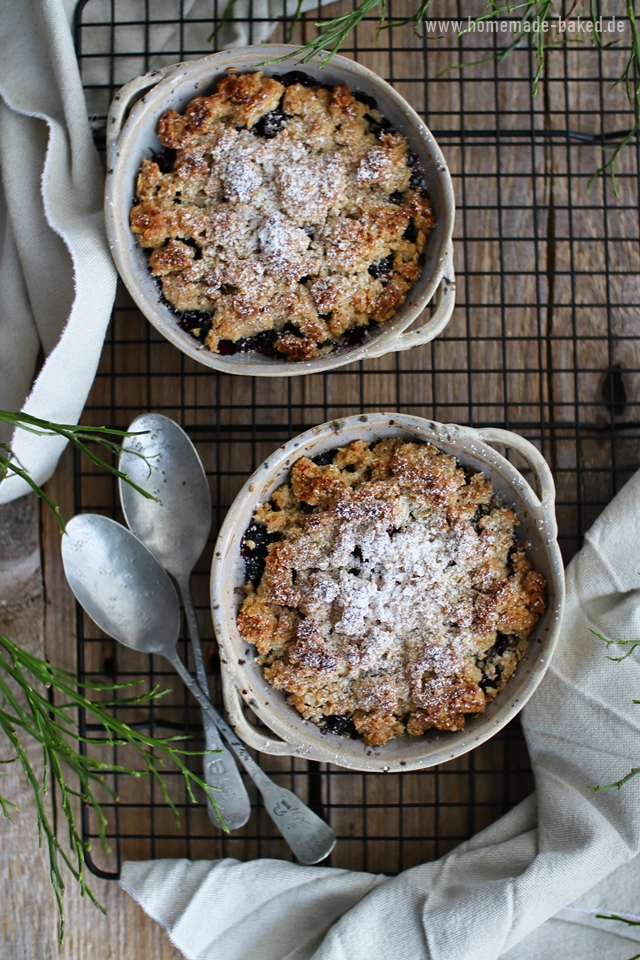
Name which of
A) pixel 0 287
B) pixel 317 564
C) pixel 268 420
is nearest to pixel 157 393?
pixel 268 420

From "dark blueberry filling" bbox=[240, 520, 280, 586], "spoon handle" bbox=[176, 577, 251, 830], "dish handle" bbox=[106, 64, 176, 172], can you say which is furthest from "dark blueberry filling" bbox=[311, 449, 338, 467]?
"dish handle" bbox=[106, 64, 176, 172]

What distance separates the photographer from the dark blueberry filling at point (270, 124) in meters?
1.44

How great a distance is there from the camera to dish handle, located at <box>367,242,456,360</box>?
1353 millimetres

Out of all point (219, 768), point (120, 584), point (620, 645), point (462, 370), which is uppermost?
point (462, 370)

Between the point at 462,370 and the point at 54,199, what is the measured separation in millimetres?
792

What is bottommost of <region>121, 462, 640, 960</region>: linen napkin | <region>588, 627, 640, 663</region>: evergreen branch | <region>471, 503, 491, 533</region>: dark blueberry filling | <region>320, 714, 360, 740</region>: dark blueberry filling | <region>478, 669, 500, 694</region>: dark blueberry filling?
<region>121, 462, 640, 960</region>: linen napkin

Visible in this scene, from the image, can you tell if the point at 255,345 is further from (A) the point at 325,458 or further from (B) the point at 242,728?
(B) the point at 242,728

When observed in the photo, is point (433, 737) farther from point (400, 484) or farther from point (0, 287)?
point (0, 287)

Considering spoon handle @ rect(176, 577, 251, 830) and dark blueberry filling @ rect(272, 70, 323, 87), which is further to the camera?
spoon handle @ rect(176, 577, 251, 830)

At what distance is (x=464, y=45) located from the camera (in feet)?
5.33

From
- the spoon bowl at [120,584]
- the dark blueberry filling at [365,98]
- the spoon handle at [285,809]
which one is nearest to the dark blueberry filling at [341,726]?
the spoon handle at [285,809]

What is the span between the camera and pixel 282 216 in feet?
4.65

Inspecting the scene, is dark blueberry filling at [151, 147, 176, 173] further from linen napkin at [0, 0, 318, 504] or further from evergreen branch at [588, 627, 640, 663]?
evergreen branch at [588, 627, 640, 663]

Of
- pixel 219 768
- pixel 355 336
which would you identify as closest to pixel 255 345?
pixel 355 336
